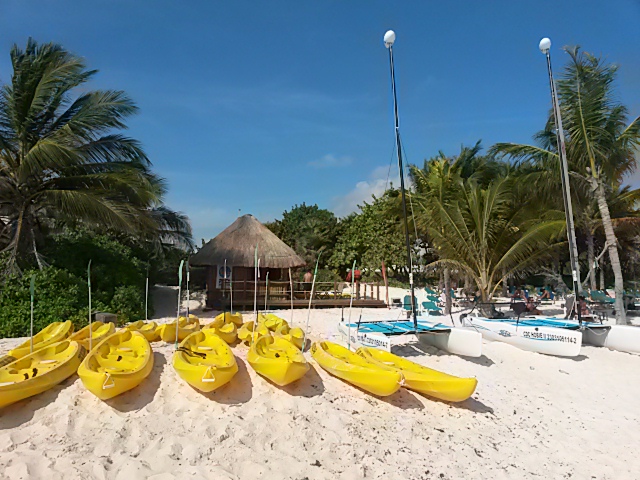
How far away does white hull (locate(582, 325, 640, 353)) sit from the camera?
32.1 feet

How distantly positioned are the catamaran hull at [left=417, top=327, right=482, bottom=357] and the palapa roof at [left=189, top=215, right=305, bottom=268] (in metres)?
8.47

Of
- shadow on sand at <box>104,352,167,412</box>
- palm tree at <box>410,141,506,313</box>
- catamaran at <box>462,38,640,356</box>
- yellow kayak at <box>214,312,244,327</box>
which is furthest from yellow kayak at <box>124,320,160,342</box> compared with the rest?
palm tree at <box>410,141,506,313</box>

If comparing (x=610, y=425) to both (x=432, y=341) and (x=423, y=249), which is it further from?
(x=423, y=249)

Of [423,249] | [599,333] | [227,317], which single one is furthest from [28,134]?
[423,249]

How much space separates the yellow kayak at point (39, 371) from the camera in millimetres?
5008

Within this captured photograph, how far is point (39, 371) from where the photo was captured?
18.6ft

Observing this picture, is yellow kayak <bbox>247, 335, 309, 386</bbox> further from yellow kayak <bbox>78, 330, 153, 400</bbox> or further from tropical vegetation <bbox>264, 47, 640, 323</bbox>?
tropical vegetation <bbox>264, 47, 640, 323</bbox>

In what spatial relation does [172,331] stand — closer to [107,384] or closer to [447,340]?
[107,384]

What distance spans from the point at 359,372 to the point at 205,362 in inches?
85.4

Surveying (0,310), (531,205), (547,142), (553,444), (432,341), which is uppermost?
(547,142)

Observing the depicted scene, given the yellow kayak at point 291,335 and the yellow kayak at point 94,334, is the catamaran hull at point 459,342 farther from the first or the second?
the yellow kayak at point 94,334

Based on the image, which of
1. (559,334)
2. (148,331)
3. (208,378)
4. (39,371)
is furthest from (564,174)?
(39,371)

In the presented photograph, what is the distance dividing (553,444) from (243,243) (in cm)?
1299

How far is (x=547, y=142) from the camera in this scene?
14.6 meters
